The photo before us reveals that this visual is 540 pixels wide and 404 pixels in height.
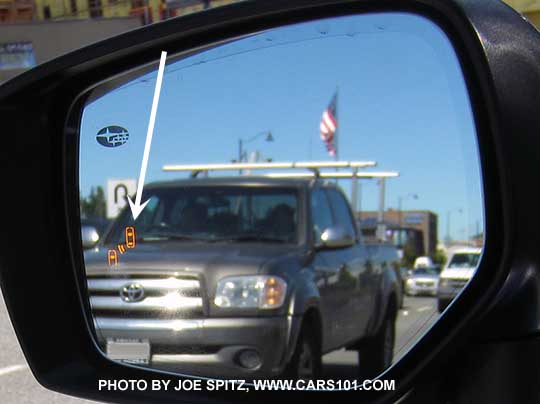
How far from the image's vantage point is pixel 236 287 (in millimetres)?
2092

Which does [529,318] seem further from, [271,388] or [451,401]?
[271,388]

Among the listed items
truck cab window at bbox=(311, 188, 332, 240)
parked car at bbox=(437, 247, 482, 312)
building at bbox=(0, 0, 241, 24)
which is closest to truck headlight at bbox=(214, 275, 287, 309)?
truck cab window at bbox=(311, 188, 332, 240)

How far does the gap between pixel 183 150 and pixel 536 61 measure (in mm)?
904

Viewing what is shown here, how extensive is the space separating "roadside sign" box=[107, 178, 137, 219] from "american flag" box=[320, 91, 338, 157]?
18.3 inches

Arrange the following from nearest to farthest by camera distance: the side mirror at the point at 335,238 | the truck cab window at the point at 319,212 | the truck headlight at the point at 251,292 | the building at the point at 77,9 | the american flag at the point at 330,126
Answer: the american flag at the point at 330,126, the truck headlight at the point at 251,292, the truck cab window at the point at 319,212, the side mirror at the point at 335,238, the building at the point at 77,9

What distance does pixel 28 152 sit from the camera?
2.02 meters

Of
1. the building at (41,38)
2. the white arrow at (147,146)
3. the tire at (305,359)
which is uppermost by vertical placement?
the building at (41,38)

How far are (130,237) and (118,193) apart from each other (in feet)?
0.45

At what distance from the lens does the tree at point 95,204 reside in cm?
204

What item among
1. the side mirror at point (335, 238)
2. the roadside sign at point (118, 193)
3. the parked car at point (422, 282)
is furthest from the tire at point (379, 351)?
the roadside sign at point (118, 193)

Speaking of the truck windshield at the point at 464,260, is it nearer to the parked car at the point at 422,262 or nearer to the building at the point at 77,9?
the parked car at the point at 422,262

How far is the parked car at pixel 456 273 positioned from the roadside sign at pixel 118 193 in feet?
2.54

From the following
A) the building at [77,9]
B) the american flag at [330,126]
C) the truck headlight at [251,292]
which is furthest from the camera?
the building at [77,9]

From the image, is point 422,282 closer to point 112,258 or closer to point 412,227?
point 412,227
